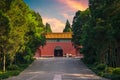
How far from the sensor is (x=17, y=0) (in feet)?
191

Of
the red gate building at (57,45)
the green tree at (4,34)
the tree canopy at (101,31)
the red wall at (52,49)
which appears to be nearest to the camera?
the tree canopy at (101,31)

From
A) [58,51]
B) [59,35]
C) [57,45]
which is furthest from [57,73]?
[58,51]

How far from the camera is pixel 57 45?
129125mm

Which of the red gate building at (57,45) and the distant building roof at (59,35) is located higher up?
the distant building roof at (59,35)

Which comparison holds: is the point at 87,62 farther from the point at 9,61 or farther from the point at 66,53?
the point at 66,53

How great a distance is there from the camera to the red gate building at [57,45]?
419 feet

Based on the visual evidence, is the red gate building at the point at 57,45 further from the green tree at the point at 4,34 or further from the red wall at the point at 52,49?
the green tree at the point at 4,34

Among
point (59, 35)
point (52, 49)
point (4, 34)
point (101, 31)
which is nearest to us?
point (4, 34)

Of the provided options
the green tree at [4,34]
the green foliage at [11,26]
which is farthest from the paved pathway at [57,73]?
the green tree at [4,34]

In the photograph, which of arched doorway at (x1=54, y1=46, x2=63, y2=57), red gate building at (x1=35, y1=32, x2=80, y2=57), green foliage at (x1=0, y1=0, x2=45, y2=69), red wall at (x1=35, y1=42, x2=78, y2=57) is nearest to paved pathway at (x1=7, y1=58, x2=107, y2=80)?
green foliage at (x1=0, y1=0, x2=45, y2=69)

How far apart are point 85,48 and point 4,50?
23749 mm

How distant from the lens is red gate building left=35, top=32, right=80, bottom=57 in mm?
127688

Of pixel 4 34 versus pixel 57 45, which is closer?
pixel 4 34

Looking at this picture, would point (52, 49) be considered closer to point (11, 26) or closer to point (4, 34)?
point (11, 26)
